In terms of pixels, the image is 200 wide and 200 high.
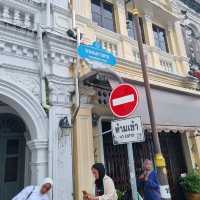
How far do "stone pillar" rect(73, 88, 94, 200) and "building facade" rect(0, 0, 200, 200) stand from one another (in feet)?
0.07

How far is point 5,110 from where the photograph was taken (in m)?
6.46

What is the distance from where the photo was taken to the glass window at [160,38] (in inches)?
389

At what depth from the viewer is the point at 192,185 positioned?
770 cm

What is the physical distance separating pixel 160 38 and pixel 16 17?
19.4ft

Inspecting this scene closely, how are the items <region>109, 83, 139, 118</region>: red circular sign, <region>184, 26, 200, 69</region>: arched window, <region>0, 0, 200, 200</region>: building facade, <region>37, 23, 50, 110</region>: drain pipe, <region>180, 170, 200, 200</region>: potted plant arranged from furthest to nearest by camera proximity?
<region>184, 26, 200, 69</region>: arched window, <region>180, 170, 200, 200</region>: potted plant, <region>37, 23, 50, 110</region>: drain pipe, <region>0, 0, 200, 200</region>: building facade, <region>109, 83, 139, 118</region>: red circular sign

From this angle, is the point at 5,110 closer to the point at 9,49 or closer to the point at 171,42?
the point at 9,49

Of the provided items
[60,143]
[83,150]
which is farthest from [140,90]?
[60,143]

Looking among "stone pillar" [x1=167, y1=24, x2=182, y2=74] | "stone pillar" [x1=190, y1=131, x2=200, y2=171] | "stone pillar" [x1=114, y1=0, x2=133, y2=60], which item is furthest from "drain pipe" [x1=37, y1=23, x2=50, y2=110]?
"stone pillar" [x1=167, y1=24, x2=182, y2=74]

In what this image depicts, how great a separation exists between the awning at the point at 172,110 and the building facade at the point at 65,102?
1.1 inches

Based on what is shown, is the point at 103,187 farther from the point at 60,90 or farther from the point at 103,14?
the point at 103,14

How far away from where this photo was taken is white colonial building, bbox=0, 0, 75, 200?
5270 millimetres

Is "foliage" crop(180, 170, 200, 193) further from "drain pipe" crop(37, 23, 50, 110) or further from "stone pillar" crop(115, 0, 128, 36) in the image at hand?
"drain pipe" crop(37, 23, 50, 110)

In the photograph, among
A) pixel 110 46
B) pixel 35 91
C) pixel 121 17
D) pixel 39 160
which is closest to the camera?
pixel 39 160

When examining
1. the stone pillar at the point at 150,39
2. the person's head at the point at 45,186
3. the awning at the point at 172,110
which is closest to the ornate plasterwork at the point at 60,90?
the awning at the point at 172,110
